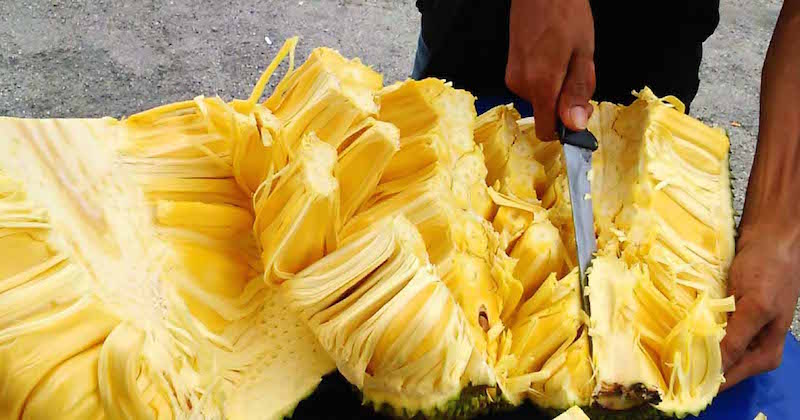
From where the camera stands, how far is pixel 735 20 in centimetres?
292

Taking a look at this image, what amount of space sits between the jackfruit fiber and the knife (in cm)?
2

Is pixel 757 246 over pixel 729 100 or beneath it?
over

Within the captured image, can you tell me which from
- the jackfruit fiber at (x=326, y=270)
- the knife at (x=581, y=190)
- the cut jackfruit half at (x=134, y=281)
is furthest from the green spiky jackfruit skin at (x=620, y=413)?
the cut jackfruit half at (x=134, y=281)

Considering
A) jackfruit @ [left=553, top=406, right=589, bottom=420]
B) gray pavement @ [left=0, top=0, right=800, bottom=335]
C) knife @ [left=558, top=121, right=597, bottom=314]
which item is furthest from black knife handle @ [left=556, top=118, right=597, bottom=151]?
gray pavement @ [left=0, top=0, right=800, bottom=335]

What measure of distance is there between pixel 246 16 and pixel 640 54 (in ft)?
6.01

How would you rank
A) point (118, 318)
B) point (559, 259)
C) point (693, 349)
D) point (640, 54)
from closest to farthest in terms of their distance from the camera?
point (118, 318) < point (693, 349) < point (559, 259) < point (640, 54)

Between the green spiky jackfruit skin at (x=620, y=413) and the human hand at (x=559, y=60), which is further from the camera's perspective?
the human hand at (x=559, y=60)

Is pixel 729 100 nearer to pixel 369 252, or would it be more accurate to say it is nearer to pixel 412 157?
pixel 412 157

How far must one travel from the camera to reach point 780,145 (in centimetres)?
92

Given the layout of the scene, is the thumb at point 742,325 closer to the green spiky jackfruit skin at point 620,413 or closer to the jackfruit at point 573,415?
the green spiky jackfruit skin at point 620,413

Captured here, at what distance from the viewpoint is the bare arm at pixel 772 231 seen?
2.72ft

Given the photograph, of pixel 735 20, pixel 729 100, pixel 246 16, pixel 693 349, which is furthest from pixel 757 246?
pixel 735 20

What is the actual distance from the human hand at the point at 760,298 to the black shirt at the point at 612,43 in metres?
0.46

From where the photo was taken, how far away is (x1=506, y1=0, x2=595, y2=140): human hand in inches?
34.7
